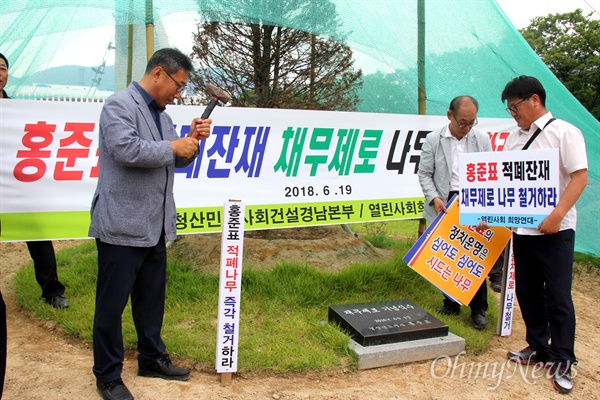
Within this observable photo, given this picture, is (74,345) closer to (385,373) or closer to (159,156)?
(159,156)

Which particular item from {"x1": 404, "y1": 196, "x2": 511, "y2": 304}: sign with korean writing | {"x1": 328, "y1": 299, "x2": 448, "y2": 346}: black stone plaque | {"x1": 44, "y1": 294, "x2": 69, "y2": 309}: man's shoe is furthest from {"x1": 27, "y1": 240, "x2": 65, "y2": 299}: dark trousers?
{"x1": 404, "y1": 196, "x2": 511, "y2": 304}: sign with korean writing

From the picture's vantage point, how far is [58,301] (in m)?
3.91

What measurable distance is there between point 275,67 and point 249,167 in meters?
1.38

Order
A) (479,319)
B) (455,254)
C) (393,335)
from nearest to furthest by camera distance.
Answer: (393,335), (455,254), (479,319)

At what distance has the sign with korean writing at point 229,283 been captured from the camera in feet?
9.25

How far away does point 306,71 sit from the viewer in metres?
5.11

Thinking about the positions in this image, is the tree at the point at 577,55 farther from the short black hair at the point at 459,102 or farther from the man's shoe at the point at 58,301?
the man's shoe at the point at 58,301

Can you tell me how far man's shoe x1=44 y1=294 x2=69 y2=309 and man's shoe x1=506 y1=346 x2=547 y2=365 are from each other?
3.47 m

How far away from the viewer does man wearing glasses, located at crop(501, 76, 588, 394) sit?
2.96m

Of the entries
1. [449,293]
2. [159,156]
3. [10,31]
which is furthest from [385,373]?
[10,31]

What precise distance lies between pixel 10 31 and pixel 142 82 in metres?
1.84

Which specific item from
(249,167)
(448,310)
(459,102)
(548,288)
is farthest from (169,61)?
(448,310)

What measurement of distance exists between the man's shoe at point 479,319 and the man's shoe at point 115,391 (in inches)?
108

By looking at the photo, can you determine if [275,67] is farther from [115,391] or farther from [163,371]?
[115,391]
